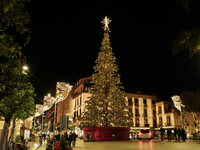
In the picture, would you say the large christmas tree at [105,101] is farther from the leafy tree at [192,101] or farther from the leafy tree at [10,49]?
the leafy tree at [192,101]

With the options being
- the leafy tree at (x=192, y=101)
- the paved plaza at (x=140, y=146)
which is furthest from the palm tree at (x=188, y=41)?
the leafy tree at (x=192, y=101)

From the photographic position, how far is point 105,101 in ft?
89.5

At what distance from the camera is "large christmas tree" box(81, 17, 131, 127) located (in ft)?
87.4

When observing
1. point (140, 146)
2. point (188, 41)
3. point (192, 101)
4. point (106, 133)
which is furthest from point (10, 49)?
point (192, 101)

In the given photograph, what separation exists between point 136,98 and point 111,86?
42267mm

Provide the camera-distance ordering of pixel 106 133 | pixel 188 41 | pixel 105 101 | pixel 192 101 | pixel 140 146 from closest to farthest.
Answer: pixel 188 41
pixel 140 146
pixel 106 133
pixel 105 101
pixel 192 101

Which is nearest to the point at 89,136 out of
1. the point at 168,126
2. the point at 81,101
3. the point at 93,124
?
the point at 93,124

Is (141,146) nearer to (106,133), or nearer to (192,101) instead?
(106,133)

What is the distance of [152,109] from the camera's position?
6894 centimetres

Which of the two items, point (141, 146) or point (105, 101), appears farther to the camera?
point (105, 101)

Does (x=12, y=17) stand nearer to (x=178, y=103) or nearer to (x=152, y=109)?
(x=178, y=103)

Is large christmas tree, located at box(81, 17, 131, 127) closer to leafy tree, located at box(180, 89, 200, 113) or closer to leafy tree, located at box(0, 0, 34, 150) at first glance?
leafy tree, located at box(0, 0, 34, 150)

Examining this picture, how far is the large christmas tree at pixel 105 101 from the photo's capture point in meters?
26.6

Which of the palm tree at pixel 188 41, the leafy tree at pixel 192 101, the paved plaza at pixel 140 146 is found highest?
the leafy tree at pixel 192 101
